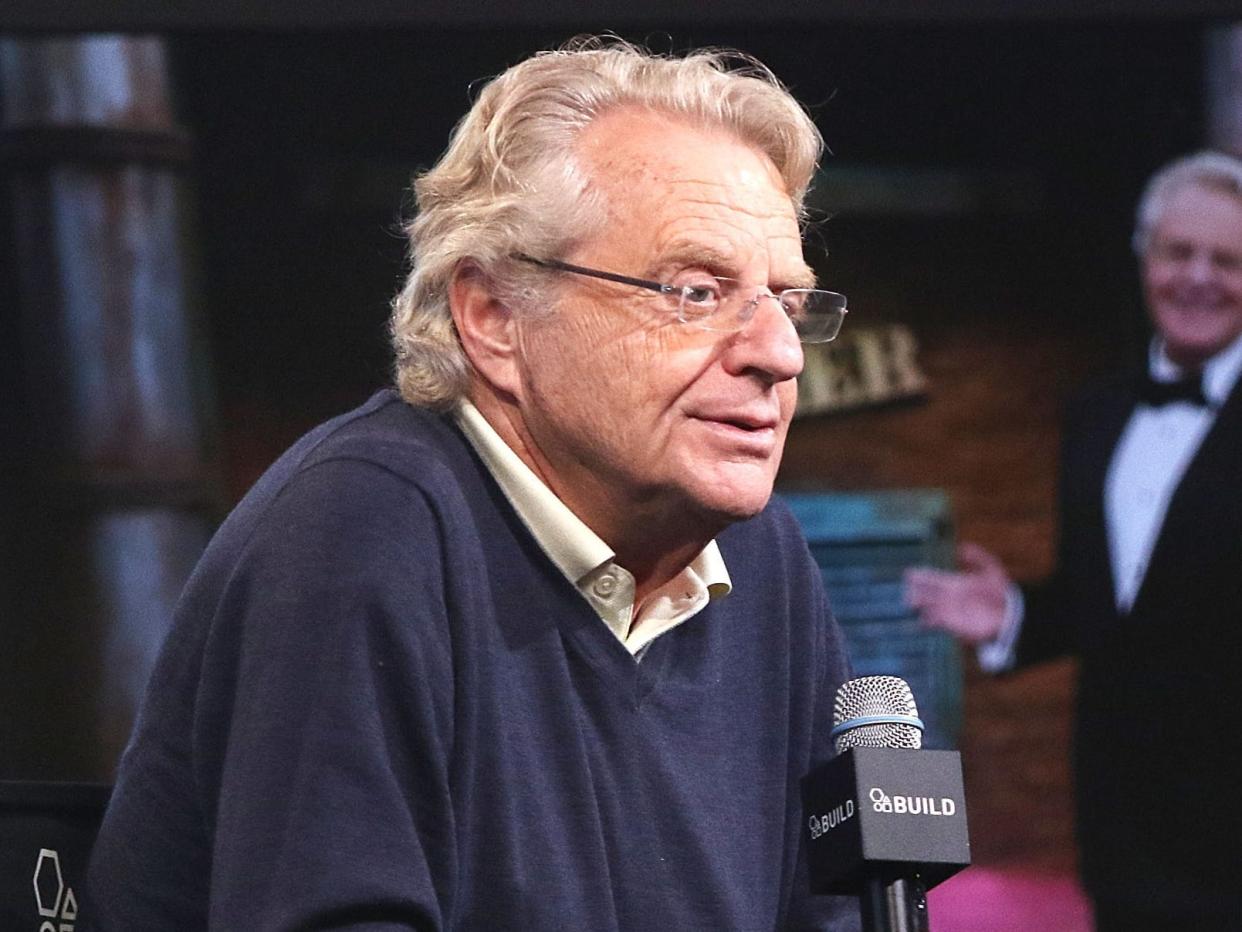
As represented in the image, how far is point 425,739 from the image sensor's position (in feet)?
4.79

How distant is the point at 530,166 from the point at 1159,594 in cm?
214

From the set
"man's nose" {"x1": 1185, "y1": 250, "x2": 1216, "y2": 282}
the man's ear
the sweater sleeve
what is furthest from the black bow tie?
the sweater sleeve

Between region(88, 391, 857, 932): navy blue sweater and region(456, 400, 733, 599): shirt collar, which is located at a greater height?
region(456, 400, 733, 599): shirt collar

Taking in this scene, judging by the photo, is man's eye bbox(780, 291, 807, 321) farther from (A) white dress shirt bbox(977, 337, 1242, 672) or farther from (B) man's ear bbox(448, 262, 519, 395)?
(A) white dress shirt bbox(977, 337, 1242, 672)

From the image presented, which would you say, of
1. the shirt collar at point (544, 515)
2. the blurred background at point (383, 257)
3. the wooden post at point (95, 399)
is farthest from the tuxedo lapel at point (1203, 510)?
the shirt collar at point (544, 515)

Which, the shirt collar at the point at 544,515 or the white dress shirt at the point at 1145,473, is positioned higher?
the white dress shirt at the point at 1145,473

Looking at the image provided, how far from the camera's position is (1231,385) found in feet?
11.5

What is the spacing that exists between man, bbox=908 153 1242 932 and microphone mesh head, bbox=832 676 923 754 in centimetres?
195

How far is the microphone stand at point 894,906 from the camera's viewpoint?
1.42 m

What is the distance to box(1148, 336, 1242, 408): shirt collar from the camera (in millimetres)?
3520

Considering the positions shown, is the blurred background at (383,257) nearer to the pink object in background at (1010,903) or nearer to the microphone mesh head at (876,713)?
the pink object in background at (1010,903)

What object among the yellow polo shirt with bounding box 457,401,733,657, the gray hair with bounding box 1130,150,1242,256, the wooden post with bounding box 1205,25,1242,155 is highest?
the wooden post with bounding box 1205,25,1242,155

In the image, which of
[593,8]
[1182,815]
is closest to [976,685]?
[1182,815]

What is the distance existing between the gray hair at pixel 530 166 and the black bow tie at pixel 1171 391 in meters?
1.83
